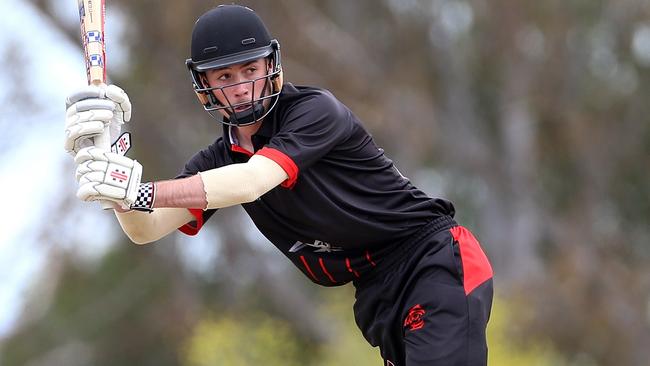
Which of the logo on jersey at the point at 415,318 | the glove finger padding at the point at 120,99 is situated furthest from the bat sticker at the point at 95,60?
the logo on jersey at the point at 415,318

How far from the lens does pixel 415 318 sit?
6141 millimetres

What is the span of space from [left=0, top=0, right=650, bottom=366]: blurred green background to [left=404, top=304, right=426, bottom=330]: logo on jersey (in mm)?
13757

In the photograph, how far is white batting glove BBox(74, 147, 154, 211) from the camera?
5.34 m

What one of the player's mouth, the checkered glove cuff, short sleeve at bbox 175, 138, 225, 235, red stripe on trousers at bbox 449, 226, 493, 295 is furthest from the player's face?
red stripe on trousers at bbox 449, 226, 493, 295

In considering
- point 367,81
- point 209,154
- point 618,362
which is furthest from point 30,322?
point 209,154

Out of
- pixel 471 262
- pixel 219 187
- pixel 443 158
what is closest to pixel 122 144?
pixel 219 187

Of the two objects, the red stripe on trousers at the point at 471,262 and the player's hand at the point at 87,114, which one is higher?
the player's hand at the point at 87,114

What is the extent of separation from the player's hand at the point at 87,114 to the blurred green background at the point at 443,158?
1456 cm

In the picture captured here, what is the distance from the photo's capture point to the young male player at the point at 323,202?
229 inches

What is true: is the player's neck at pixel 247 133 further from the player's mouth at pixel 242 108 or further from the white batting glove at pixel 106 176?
the white batting glove at pixel 106 176

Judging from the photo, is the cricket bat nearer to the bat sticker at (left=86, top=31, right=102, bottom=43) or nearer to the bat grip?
the bat sticker at (left=86, top=31, right=102, bottom=43)

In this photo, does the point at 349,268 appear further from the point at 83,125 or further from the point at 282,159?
the point at 83,125

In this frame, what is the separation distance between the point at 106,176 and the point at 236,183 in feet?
2.02

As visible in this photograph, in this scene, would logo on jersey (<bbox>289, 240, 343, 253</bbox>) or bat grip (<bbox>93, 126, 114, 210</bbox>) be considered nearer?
bat grip (<bbox>93, 126, 114, 210</bbox>)
